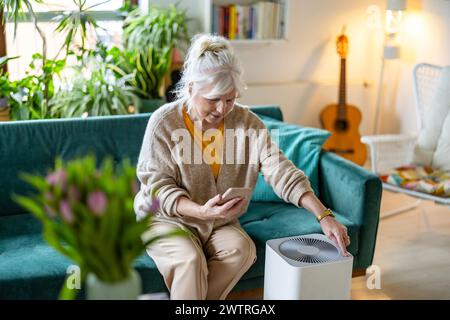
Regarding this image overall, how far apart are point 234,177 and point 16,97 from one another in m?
1.52

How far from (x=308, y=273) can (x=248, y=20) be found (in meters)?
2.63

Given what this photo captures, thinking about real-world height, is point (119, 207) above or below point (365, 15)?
below

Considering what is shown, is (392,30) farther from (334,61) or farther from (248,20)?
(248,20)

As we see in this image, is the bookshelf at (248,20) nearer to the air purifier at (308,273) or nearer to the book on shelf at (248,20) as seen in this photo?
the book on shelf at (248,20)

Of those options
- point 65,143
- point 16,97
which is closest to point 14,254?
point 65,143

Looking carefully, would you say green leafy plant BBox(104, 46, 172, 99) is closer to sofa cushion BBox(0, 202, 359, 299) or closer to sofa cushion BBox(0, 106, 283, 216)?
sofa cushion BBox(0, 106, 283, 216)

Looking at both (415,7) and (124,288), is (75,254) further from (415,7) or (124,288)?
(415,7)

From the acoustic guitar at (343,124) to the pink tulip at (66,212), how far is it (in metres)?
3.29

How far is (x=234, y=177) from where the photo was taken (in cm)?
213

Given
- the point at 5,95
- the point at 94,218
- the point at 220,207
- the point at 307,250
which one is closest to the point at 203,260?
the point at 220,207

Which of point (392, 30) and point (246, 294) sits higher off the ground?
point (392, 30)

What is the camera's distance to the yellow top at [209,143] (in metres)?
2.10

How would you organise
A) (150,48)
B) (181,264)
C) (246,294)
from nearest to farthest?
1. (181,264)
2. (246,294)
3. (150,48)

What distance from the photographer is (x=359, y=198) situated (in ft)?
7.65
